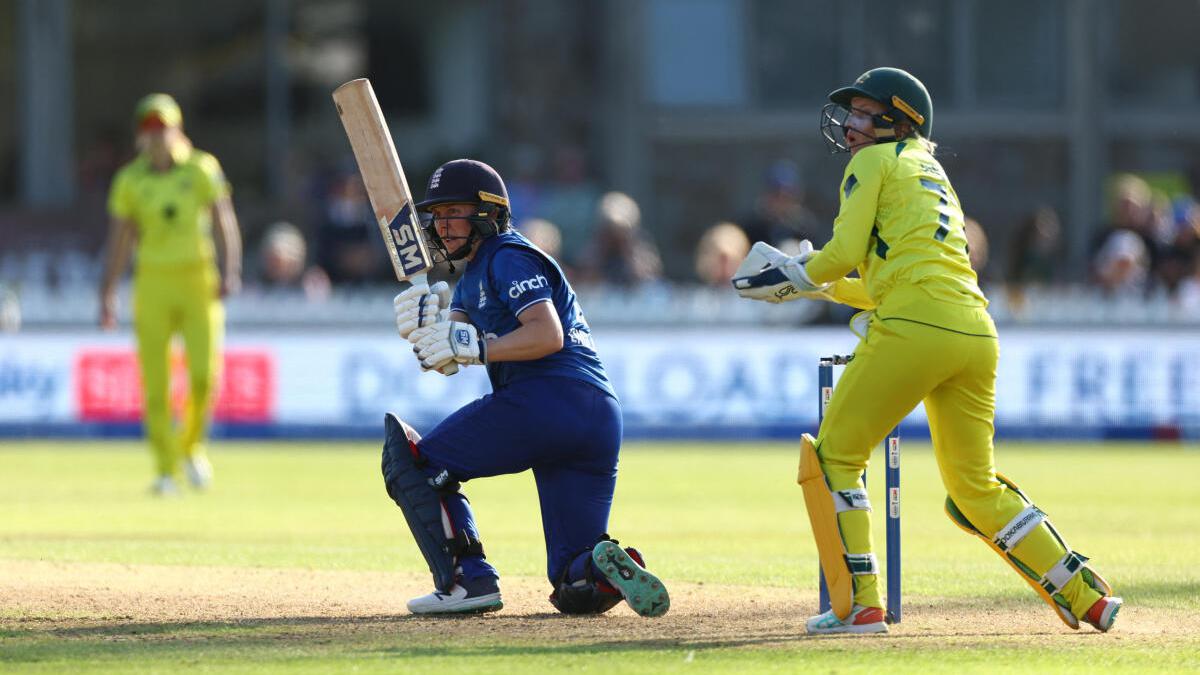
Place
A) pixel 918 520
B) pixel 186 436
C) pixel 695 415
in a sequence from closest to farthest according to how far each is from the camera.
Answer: pixel 918 520
pixel 186 436
pixel 695 415

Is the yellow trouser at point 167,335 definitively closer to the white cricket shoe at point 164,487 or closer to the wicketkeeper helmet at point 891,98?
the white cricket shoe at point 164,487

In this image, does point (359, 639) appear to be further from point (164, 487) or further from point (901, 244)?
point (164, 487)

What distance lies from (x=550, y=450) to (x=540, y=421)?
0.14m

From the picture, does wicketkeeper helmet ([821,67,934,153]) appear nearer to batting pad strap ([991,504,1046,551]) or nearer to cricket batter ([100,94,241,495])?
batting pad strap ([991,504,1046,551])

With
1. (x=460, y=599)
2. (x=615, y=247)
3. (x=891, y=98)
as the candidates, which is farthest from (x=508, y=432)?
(x=615, y=247)

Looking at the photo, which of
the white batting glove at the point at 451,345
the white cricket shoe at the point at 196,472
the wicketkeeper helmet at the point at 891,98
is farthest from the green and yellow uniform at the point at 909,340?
the white cricket shoe at the point at 196,472

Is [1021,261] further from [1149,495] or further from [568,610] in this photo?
[568,610]

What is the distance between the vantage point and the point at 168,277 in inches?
540

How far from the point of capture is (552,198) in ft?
73.6

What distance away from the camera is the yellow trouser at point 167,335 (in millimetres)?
13703

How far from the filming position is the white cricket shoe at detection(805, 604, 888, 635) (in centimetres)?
736

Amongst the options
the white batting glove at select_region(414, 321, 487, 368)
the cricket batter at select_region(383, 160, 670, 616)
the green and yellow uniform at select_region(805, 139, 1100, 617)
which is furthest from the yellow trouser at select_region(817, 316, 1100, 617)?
the white batting glove at select_region(414, 321, 487, 368)

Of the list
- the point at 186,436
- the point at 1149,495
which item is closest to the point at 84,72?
the point at 186,436

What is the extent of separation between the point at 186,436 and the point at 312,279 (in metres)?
5.88
